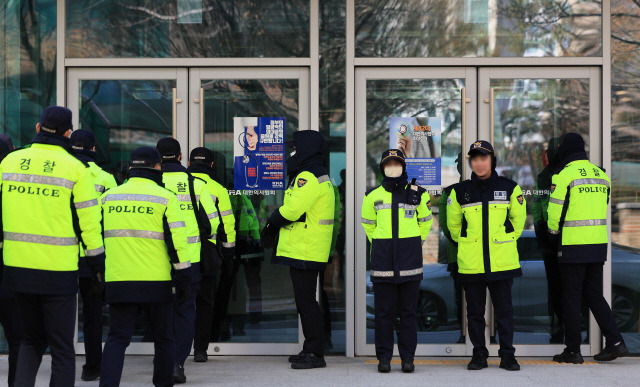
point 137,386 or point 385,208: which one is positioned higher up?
point 385,208

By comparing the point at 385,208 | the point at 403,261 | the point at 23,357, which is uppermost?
the point at 385,208

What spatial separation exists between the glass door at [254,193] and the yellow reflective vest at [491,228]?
1.90 m

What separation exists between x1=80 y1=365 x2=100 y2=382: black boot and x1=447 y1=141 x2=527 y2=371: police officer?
3369 mm

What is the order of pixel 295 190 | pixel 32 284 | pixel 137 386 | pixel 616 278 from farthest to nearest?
pixel 616 278
pixel 295 190
pixel 137 386
pixel 32 284

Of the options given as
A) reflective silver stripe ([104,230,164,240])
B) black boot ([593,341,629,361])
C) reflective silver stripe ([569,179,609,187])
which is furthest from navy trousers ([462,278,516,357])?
Answer: reflective silver stripe ([104,230,164,240])

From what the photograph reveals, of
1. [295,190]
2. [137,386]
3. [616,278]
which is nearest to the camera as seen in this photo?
[137,386]

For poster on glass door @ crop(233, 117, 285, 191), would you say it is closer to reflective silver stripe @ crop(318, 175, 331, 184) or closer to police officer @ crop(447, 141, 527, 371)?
reflective silver stripe @ crop(318, 175, 331, 184)

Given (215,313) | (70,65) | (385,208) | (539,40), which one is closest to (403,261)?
(385,208)

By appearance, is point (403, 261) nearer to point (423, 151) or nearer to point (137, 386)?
point (423, 151)

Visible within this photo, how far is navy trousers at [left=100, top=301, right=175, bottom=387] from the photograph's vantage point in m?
6.03

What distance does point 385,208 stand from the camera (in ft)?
24.7

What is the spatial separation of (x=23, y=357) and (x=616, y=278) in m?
5.73

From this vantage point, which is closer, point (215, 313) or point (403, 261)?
point (403, 261)

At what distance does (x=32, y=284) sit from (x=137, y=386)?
1.87 meters
